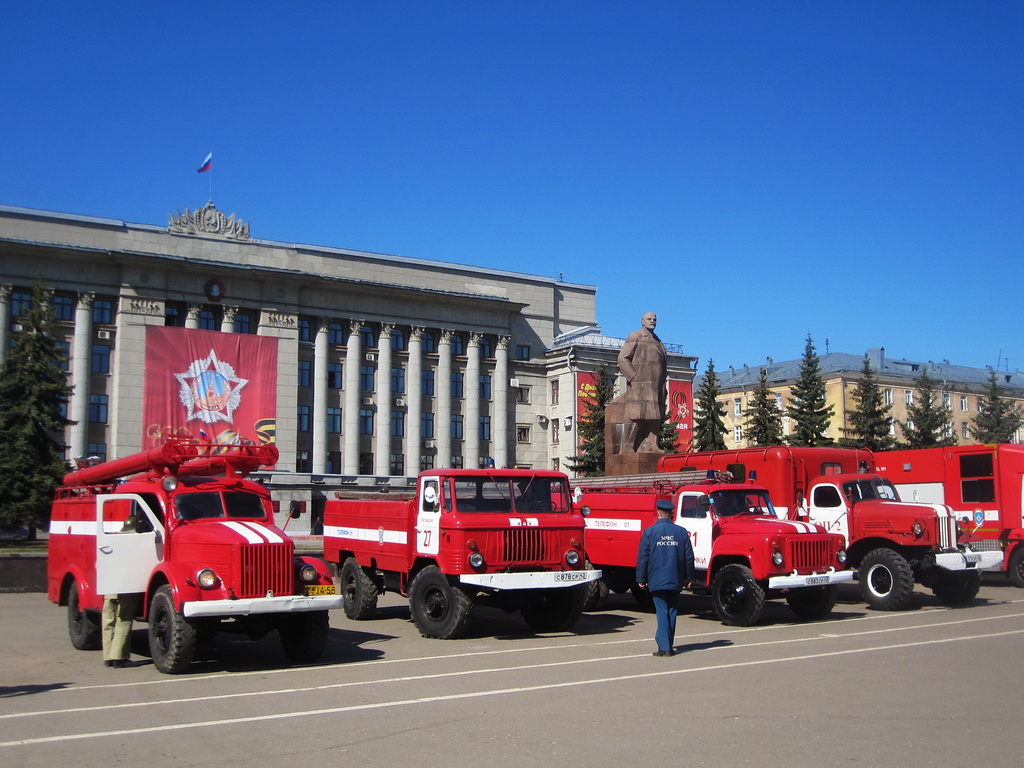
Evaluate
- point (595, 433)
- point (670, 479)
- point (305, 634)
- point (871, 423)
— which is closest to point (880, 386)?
point (871, 423)

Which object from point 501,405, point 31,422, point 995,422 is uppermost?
point 501,405

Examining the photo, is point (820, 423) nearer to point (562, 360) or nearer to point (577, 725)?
point (562, 360)

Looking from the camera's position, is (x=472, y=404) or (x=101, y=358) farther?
(x=472, y=404)

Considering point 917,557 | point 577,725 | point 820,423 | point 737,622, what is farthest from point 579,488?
point 820,423

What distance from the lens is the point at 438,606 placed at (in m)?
14.3

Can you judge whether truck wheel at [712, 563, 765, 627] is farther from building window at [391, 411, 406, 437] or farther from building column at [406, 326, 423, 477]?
building window at [391, 411, 406, 437]

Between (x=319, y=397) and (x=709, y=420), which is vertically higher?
(x=319, y=397)

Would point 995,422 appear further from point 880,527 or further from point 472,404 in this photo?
point 880,527

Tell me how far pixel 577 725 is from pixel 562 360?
2442 inches

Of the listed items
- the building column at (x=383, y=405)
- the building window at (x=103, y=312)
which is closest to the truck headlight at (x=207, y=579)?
the building window at (x=103, y=312)

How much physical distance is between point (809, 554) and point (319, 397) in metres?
49.9

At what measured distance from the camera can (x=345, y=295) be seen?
64.4 meters

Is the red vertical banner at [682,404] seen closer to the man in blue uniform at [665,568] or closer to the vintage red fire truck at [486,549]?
the vintage red fire truck at [486,549]

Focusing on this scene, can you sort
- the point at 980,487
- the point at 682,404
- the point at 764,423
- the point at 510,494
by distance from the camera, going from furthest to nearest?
1. the point at 682,404
2. the point at 764,423
3. the point at 980,487
4. the point at 510,494
